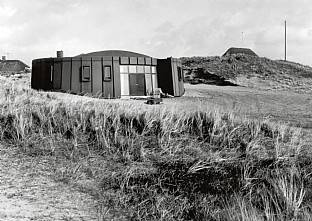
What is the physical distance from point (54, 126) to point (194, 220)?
476 centimetres

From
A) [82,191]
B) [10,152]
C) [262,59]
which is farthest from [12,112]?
[262,59]

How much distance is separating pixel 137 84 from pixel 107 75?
2527mm

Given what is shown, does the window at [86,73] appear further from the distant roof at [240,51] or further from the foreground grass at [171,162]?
the distant roof at [240,51]

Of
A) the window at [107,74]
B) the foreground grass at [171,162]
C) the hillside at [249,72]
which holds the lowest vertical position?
the foreground grass at [171,162]

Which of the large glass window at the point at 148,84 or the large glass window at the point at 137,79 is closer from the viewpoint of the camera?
the large glass window at the point at 137,79

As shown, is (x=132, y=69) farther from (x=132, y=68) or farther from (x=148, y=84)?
(x=148, y=84)

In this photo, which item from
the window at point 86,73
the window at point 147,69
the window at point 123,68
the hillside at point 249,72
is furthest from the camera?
the hillside at point 249,72

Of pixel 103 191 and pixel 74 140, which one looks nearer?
pixel 103 191

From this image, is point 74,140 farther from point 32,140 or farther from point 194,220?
point 194,220

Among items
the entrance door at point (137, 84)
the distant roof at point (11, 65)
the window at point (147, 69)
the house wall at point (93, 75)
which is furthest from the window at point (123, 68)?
the distant roof at point (11, 65)

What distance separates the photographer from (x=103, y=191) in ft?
17.7

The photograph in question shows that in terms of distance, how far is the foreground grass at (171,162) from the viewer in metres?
4.87

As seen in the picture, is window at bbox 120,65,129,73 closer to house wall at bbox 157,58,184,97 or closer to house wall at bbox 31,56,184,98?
house wall at bbox 31,56,184,98

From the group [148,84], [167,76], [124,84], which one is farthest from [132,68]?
[167,76]
